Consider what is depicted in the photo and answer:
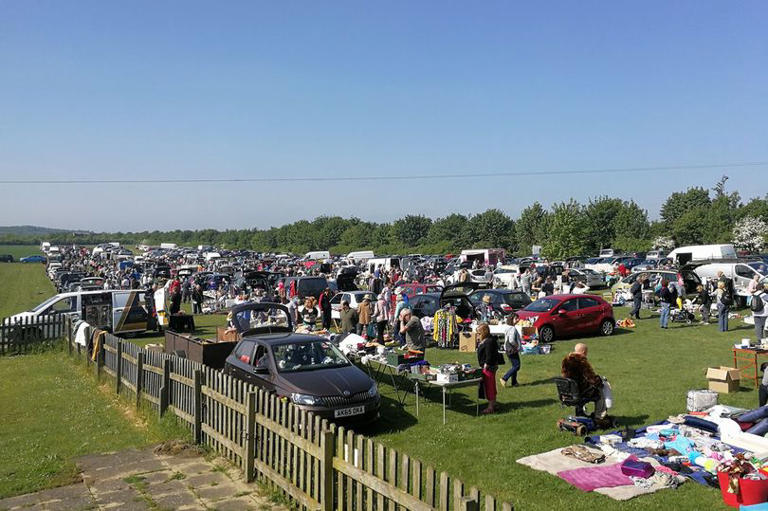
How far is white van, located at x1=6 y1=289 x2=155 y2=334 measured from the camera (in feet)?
68.0

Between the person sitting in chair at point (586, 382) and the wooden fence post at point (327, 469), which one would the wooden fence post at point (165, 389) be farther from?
the person sitting in chair at point (586, 382)

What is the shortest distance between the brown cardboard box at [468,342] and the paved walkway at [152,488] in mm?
10134

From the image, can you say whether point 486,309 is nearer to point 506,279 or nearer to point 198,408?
point 198,408

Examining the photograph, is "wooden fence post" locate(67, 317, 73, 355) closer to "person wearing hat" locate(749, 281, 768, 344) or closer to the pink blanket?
the pink blanket

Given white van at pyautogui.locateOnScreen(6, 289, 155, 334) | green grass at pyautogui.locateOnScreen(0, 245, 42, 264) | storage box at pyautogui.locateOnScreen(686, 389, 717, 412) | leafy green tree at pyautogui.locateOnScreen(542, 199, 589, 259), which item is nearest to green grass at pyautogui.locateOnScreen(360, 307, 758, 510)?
storage box at pyautogui.locateOnScreen(686, 389, 717, 412)

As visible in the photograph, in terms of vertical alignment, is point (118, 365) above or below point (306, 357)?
below

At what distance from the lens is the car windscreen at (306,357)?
32.7ft

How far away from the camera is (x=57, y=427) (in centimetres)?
1035

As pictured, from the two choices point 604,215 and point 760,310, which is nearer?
point 760,310

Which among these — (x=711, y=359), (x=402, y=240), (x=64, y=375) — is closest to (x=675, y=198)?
(x=402, y=240)

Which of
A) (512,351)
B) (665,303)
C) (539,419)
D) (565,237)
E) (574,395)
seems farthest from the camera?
(565,237)

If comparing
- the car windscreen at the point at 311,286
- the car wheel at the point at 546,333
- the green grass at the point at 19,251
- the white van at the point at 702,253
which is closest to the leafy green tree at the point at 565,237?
the white van at the point at 702,253

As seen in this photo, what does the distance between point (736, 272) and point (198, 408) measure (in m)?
25.1

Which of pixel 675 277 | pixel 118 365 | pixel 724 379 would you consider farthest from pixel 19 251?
pixel 724 379
